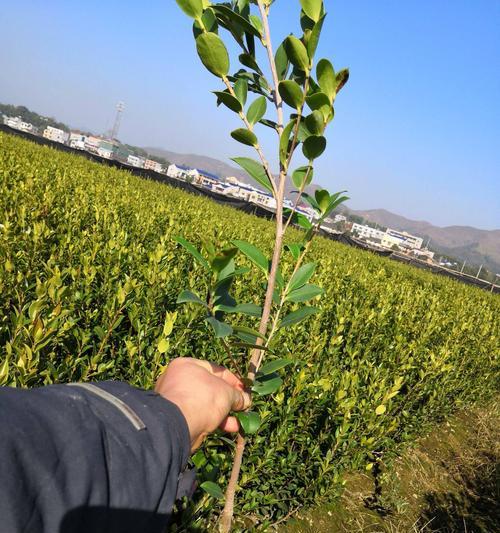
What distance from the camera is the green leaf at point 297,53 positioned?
3.39 ft

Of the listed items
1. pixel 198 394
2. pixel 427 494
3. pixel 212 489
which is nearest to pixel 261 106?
pixel 198 394

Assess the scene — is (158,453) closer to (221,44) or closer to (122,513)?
(122,513)

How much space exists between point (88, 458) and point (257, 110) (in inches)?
38.4

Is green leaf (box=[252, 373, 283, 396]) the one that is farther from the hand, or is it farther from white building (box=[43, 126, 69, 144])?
white building (box=[43, 126, 69, 144])

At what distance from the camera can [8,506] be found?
1.78 ft

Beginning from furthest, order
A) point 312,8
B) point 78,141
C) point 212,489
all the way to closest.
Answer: point 78,141 → point 212,489 → point 312,8

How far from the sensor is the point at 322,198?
1.34 meters

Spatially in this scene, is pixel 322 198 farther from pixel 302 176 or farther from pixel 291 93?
pixel 291 93

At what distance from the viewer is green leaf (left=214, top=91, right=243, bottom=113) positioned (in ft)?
3.55

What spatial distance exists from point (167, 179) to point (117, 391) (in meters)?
25.6

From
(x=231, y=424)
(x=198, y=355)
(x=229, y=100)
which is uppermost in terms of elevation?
(x=229, y=100)

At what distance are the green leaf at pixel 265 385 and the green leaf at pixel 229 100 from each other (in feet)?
2.73

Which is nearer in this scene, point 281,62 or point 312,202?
point 281,62

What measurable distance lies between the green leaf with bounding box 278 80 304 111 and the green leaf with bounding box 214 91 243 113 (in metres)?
0.13
